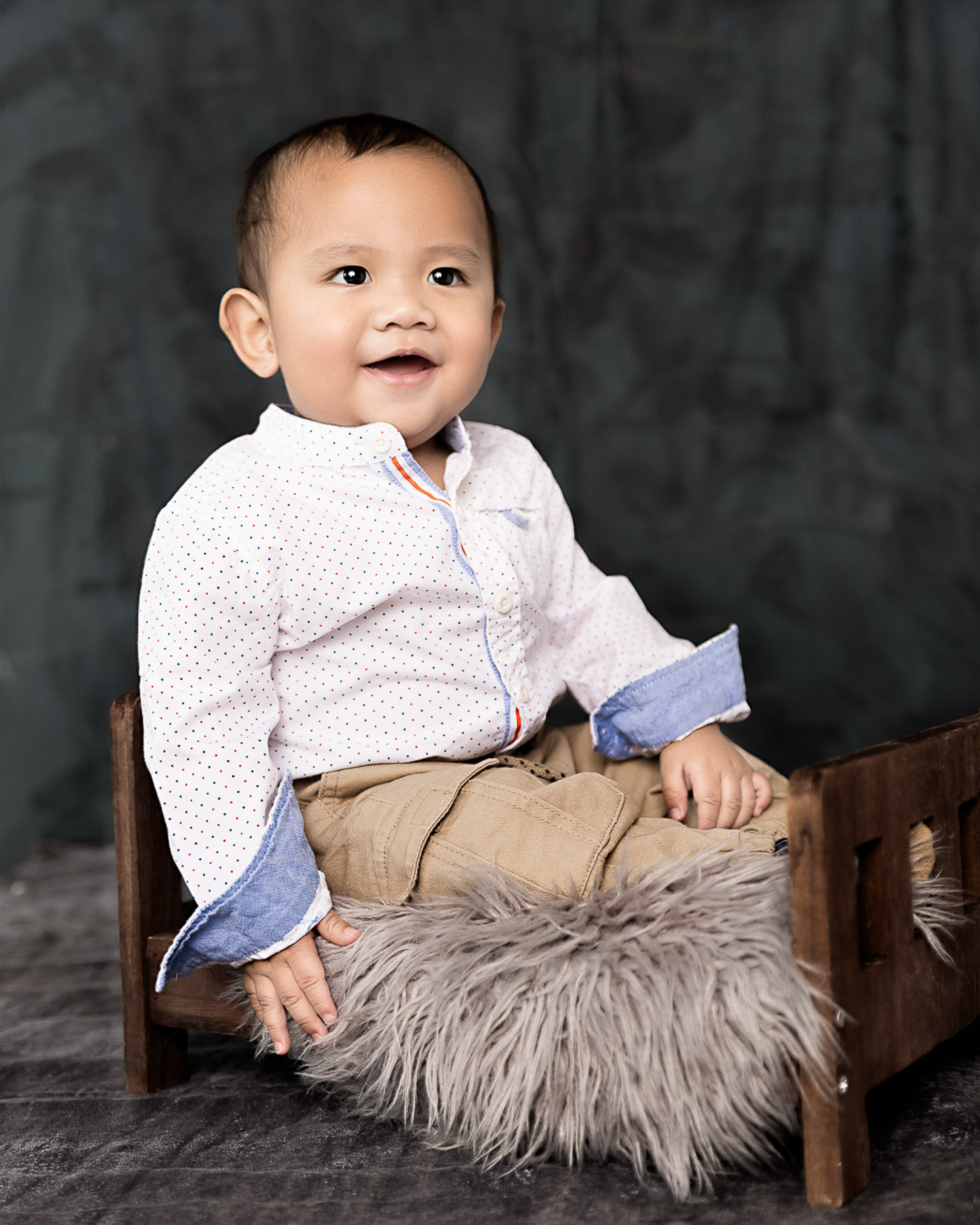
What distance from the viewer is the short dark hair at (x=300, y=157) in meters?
1.23

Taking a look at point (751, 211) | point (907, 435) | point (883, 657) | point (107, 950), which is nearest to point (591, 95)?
point (751, 211)

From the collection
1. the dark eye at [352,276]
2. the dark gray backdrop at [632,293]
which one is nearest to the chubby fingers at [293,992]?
the dark eye at [352,276]

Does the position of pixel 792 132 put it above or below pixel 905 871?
above

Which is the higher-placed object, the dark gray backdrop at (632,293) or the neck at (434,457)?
the dark gray backdrop at (632,293)

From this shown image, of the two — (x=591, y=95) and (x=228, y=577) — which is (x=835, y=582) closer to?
(x=591, y=95)

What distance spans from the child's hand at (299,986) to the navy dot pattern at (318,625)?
78 mm

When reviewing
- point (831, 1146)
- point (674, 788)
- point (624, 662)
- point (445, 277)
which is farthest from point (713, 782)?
point (445, 277)

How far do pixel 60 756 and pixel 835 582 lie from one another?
1.18 meters

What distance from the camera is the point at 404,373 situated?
1.26 m

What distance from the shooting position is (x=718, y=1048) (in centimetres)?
92

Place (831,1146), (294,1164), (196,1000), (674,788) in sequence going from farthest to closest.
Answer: (674,788) < (196,1000) < (294,1164) < (831,1146)

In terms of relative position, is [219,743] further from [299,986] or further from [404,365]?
[404,365]

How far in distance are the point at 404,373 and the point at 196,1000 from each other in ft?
1.93

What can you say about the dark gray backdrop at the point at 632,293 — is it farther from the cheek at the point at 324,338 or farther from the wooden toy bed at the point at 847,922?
the wooden toy bed at the point at 847,922
